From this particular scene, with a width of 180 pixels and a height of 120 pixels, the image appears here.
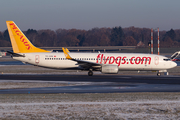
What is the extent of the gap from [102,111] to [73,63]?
24036mm

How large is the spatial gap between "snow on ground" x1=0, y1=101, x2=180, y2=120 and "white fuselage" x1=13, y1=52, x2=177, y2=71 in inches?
831

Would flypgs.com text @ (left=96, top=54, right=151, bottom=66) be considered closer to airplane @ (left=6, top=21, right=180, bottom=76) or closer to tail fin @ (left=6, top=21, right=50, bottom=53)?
airplane @ (left=6, top=21, right=180, bottom=76)

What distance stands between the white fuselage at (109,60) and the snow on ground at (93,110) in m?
21.1

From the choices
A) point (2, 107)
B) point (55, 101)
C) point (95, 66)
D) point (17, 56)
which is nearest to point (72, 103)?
point (55, 101)

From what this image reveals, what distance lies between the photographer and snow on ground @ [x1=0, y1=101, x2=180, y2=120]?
11.7 metres

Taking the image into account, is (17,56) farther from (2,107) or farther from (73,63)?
(2,107)

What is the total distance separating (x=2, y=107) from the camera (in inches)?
540

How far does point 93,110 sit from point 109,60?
23.7m

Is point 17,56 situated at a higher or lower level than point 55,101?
higher

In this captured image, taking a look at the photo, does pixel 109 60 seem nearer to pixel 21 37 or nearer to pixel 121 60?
pixel 121 60

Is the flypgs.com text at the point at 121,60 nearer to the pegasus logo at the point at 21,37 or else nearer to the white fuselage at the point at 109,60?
the white fuselage at the point at 109,60

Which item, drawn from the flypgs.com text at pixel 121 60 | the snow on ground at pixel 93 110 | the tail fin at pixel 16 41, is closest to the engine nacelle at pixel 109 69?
the flypgs.com text at pixel 121 60

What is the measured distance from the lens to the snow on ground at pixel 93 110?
38.4 feet

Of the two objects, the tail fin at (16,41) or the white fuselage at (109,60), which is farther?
the tail fin at (16,41)
